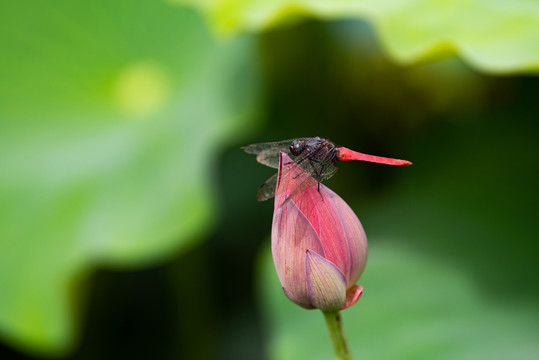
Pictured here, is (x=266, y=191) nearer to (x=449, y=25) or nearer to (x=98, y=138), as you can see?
(x=449, y=25)

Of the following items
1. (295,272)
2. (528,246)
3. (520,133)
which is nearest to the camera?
(295,272)

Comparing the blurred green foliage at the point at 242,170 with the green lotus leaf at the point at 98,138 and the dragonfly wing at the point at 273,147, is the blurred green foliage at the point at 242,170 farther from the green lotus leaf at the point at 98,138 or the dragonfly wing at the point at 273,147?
the dragonfly wing at the point at 273,147

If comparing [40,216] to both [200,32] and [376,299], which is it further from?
[376,299]

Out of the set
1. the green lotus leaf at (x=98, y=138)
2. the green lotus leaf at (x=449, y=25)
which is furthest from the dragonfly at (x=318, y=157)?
the green lotus leaf at (x=98, y=138)

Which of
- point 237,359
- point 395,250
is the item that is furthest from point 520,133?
point 237,359

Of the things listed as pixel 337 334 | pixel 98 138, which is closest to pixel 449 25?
pixel 337 334

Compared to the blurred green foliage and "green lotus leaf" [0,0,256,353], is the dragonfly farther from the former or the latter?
"green lotus leaf" [0,0,256,353]
